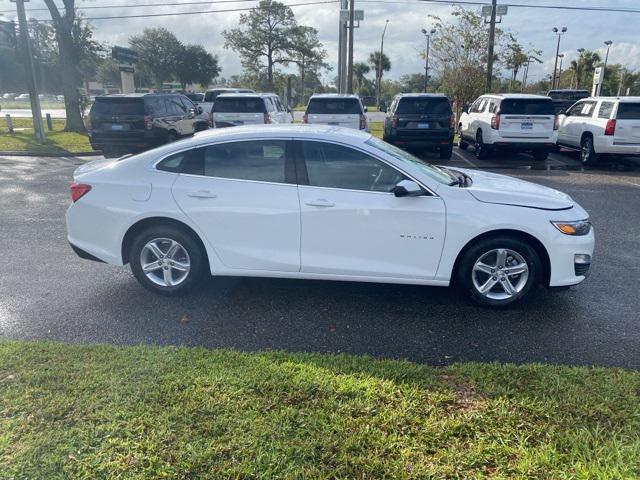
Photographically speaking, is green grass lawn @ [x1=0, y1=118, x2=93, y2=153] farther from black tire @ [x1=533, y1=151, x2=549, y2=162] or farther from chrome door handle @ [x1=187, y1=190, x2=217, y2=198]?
black tire @ [x1=533, y1=151, x2=549, y2=162]

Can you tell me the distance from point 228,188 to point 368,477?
2853 mm

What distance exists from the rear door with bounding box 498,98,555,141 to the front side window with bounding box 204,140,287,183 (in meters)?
10.8

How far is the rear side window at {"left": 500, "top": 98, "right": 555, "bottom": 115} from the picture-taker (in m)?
13.6

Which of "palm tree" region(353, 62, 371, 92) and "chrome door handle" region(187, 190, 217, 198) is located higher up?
"palm tree" region(353, 62, 371, 92)

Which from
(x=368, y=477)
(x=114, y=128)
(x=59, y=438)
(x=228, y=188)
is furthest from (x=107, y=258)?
(x=114, y=128)

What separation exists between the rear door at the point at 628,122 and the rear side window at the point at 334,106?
6.56 m

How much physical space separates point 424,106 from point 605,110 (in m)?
A: 4.64

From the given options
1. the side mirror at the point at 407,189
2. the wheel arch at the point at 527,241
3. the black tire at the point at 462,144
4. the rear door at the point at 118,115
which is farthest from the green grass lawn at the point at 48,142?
the wheel arch at the point at 527,241

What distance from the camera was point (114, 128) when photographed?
13156 mm

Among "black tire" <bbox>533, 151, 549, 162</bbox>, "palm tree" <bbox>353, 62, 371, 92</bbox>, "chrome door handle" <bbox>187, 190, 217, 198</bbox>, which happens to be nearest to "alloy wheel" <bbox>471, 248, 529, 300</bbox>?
"chrome door handle" <bbox>187, 190, 217, 198</bbox>

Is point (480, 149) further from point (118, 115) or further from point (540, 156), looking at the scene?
point (118, 115)

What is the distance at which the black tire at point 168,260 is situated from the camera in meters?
4.71

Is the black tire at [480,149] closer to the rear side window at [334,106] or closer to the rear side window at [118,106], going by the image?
the rear side window at [334,106]

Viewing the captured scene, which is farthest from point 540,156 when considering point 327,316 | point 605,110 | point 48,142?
point 48,142
